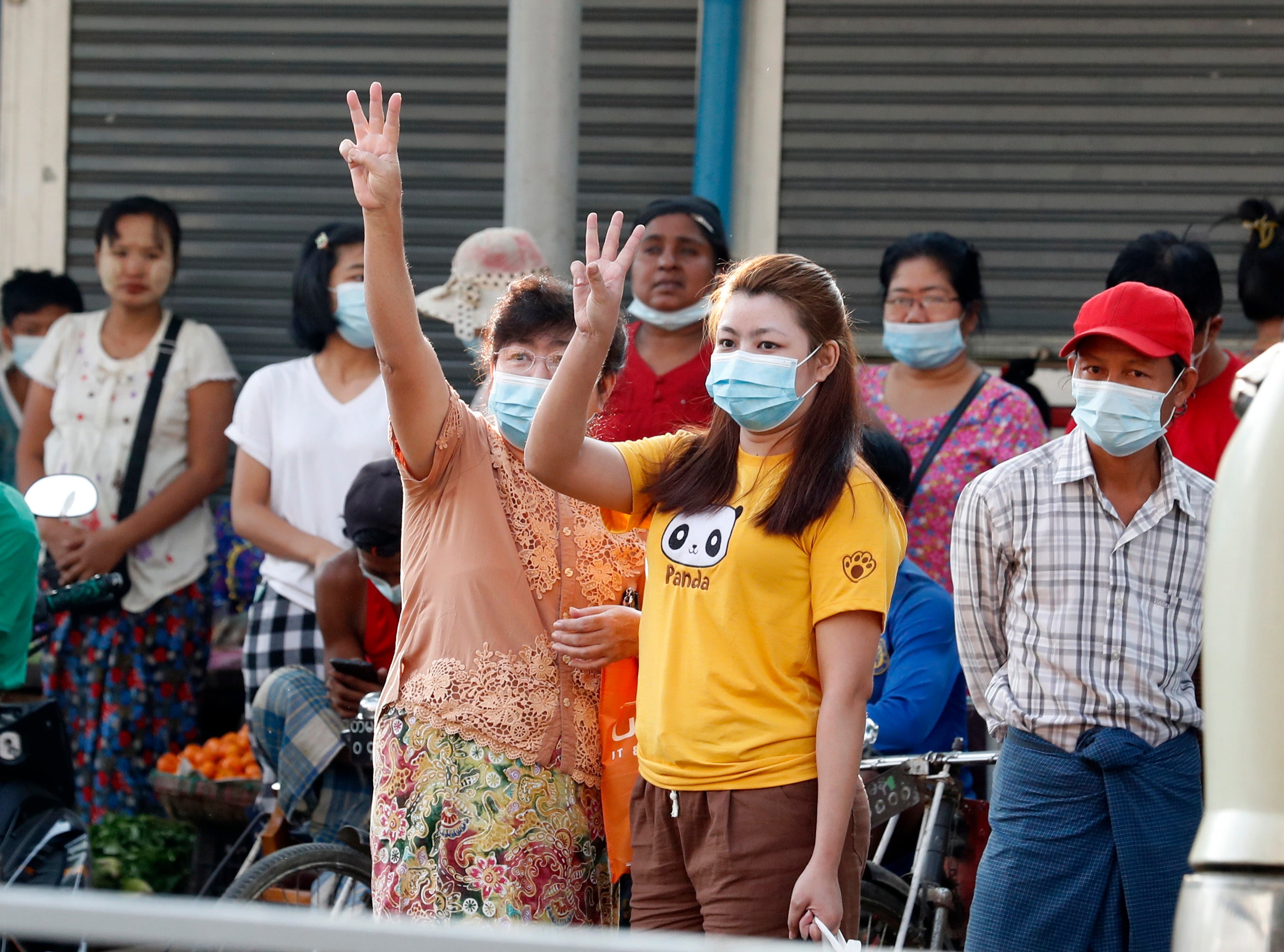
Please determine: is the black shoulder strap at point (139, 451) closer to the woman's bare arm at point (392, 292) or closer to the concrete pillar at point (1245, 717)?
the woman's bare arm at point (392, 292)

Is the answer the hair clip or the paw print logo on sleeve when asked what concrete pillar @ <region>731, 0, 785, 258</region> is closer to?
the hair clip

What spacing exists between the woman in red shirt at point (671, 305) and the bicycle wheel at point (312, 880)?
149cm

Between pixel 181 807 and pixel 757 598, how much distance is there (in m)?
2.71

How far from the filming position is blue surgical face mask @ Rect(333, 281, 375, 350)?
16.4 ft

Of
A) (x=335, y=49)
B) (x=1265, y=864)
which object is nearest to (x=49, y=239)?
(x=335, y=49)

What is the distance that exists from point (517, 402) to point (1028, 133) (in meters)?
3.75

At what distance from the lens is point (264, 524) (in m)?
4.97

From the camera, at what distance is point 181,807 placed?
15.5 ft

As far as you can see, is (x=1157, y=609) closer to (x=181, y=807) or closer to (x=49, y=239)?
(x=181, y=807)

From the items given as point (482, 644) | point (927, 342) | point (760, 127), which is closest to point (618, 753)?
point (482, 644)

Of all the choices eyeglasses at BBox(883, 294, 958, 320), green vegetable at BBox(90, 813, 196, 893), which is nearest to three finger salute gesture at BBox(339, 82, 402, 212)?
eyeglasses at BBox(883, 294, 958, 320)

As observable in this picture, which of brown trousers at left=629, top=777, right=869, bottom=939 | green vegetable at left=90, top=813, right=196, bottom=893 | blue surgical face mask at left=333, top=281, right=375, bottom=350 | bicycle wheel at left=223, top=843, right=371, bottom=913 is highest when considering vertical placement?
blue surgical face mask at left=333, top=281, right=375, bottom=350

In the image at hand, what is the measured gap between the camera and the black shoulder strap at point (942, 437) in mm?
4508

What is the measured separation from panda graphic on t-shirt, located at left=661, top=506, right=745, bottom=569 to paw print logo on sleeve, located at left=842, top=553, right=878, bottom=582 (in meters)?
0.21
